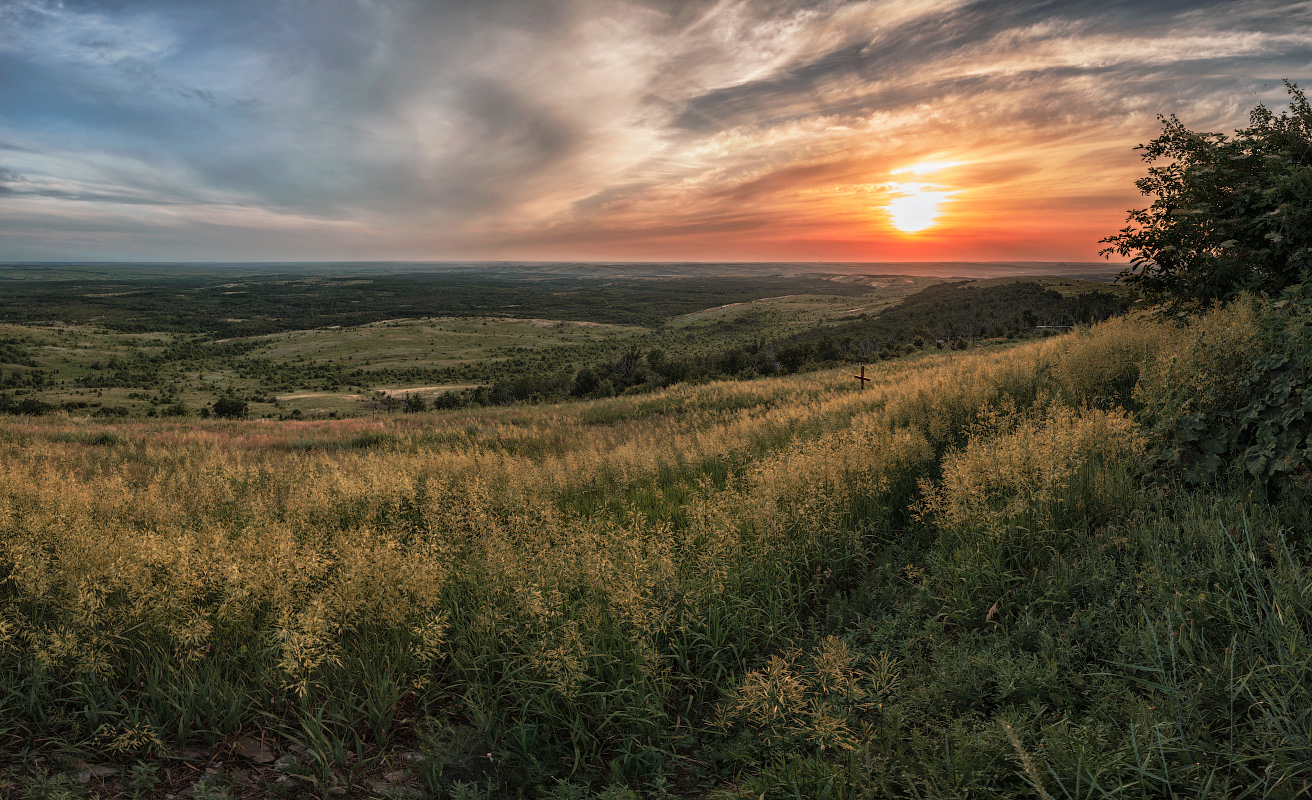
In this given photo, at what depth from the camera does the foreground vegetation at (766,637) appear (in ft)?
8.02

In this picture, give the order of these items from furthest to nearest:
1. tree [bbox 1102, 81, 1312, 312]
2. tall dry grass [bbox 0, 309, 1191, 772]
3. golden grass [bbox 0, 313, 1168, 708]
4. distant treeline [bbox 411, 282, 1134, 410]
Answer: distant treeline [bbox 411, 282, 1134, 410], tree [bbox 1102, 81, 1312, 312], golden grass [bbox 0, 313, 1168, 708], tall dry grass [bbox 0, 309, 1191, 772]

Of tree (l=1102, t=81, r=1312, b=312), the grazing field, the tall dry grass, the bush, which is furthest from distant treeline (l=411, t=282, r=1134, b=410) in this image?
the bush

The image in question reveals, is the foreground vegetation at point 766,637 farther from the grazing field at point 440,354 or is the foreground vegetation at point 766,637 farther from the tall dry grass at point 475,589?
the grazing field at point 440,354

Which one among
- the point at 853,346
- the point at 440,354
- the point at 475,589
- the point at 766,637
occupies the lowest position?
the point at 440,354

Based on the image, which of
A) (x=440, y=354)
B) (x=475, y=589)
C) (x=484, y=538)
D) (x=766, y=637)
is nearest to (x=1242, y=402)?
(x=766, y=637)

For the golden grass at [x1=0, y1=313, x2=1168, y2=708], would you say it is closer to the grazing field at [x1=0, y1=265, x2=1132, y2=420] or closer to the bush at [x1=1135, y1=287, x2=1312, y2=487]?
the bush at [x1=1135, y1=287, x2=1312, y2=487]

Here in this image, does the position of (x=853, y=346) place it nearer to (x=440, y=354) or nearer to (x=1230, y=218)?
(x=1230, y=218)

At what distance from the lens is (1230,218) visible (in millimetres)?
8055

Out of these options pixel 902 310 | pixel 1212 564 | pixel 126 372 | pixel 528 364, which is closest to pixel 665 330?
pixel 528 364

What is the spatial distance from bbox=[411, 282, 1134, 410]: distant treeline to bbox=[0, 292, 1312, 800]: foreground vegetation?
43.9m

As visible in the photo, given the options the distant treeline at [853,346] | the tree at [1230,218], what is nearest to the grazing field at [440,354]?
the distant treeline at [853,346]

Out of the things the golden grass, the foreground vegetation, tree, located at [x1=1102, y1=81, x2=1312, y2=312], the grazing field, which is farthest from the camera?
the grazing field

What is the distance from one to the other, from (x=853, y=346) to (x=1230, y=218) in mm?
90589

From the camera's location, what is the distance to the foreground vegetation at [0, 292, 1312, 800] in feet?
8.02
